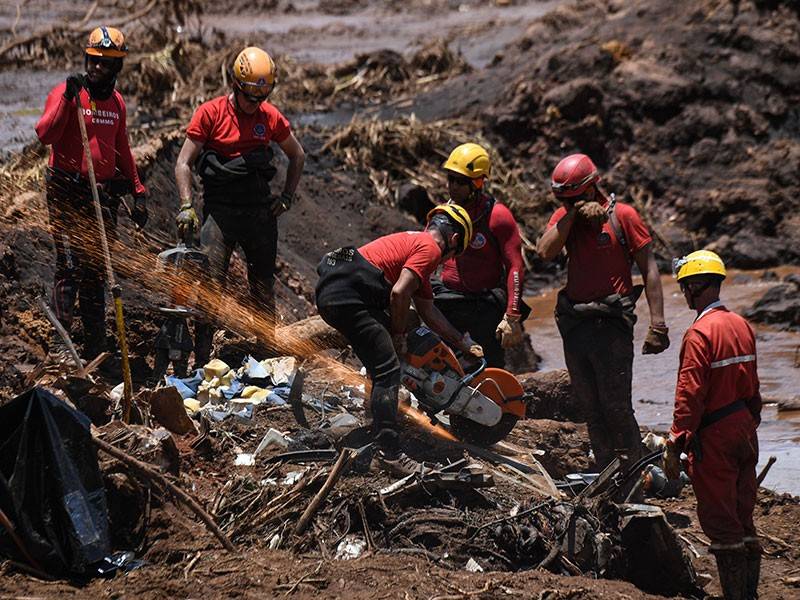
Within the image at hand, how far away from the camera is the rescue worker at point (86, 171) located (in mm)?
7742

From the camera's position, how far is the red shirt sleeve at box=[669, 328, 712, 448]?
586 centimetres

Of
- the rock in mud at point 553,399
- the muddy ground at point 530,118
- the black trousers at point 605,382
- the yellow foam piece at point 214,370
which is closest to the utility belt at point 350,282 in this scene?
the black trousers at point 605,382

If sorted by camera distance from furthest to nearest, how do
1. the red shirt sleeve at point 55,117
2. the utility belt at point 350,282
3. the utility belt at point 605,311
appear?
the red shirt sleeve at point 55,117, the utility belt at point 605,311, the utility belt at point 350,282

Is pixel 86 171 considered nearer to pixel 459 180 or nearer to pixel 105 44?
pixel 105 44

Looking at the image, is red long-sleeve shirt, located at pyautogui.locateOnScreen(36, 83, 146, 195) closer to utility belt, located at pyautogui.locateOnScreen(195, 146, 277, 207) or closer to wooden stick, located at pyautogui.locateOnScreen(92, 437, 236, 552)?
utility belt, located at pyautogui.locateOnScreen(195, 146, 277, 207)

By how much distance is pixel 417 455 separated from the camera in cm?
Result: 731

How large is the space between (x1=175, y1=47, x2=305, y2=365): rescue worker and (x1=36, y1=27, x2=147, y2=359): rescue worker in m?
0.44

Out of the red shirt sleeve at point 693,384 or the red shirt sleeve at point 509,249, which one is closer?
the red shirt sleeve at point 693,384

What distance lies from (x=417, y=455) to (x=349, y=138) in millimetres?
8537

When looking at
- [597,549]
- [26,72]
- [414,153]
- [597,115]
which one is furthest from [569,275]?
[26,72]

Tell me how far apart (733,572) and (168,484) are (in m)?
2.81

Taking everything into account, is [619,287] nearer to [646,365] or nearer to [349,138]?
[646,365]

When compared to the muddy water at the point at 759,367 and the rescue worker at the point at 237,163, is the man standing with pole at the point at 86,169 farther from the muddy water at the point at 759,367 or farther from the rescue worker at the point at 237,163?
the muddy water at the point at 759,367

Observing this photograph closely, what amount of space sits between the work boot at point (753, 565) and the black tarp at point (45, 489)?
3143mm
